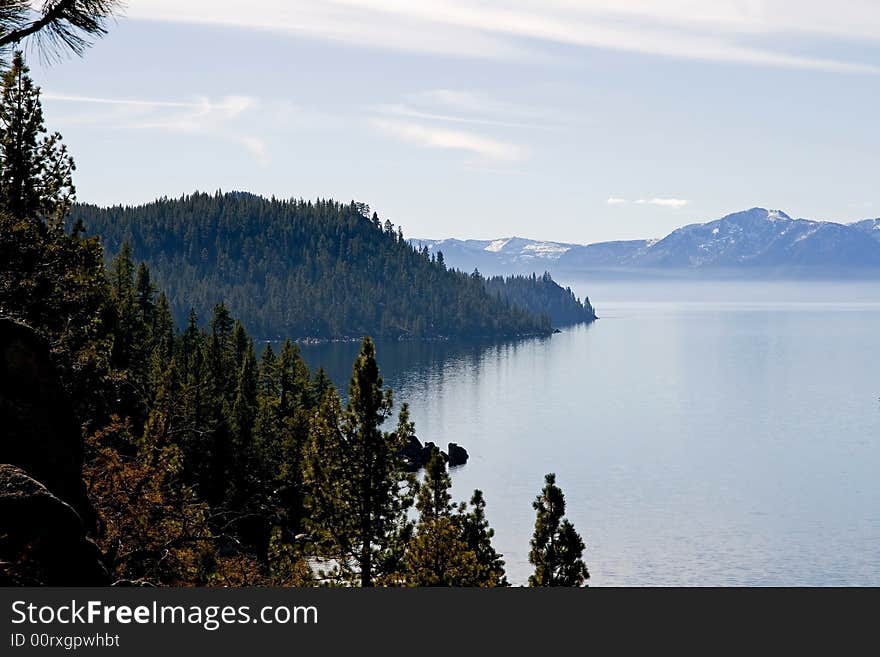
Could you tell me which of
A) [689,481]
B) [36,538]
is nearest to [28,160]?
[36,538]

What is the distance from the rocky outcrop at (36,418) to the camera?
53.3ft

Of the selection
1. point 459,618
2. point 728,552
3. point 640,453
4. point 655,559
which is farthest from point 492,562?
point 640,453

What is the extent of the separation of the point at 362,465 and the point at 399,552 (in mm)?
3576

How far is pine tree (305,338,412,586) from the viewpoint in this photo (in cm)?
3956

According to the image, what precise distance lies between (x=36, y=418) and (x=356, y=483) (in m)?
23.8

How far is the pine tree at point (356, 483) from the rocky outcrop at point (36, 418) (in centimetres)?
2196

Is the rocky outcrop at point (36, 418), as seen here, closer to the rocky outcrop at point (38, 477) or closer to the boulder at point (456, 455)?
the rocky outcrop at point (38, 477)

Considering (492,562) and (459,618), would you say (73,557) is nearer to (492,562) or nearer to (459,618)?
(459,618)

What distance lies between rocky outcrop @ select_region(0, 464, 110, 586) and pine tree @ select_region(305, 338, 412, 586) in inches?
1005

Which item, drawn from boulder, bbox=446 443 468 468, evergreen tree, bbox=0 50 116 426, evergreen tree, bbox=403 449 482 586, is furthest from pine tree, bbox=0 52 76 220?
boulder, bbox=446 443 468 468

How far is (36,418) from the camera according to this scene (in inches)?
659

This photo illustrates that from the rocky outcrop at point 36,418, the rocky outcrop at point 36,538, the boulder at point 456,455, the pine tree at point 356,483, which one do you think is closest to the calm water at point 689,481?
the boulder at point 456,455

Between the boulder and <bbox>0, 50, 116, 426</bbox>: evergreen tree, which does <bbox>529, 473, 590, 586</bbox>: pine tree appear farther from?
the boulder

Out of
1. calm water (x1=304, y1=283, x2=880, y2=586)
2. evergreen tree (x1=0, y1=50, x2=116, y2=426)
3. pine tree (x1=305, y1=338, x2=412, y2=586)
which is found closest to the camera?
evergreen tree (x1=0, y1=50, x2=116, y2=426)
